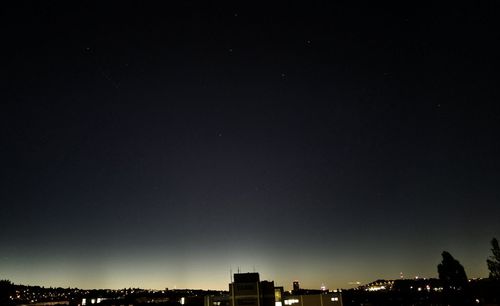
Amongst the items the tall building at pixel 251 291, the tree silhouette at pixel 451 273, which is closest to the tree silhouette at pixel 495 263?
the tree silhouette at pixel 451 273

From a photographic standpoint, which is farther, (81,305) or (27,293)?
(27,293)

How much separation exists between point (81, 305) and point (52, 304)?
16.2m

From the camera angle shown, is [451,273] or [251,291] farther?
[251,291]

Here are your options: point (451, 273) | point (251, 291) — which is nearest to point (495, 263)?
point (451, 273)

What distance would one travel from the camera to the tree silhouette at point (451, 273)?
65500 mm

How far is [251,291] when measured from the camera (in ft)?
236

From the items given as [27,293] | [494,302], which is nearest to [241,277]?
[494,302]

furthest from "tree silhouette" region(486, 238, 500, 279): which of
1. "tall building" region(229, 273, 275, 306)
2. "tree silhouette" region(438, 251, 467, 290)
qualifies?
"tall building" region(229, 273, 275, 306)

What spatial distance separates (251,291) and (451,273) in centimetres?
3530

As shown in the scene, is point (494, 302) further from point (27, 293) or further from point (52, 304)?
point (27, 293)

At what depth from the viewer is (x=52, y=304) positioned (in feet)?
377

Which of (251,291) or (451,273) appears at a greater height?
(451,273)

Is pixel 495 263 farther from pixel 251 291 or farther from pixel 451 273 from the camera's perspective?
pixel 251 291

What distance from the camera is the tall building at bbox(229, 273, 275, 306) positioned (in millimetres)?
71250
